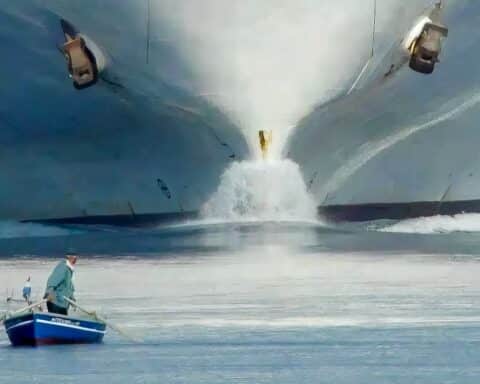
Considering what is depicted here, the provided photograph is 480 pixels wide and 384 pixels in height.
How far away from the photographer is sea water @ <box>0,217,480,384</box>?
119 ft

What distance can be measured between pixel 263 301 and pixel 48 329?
21.9ft

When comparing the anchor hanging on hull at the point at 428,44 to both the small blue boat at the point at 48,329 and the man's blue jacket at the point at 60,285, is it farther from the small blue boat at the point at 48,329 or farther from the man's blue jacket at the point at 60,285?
the man's blue jacket at the point at 60,285

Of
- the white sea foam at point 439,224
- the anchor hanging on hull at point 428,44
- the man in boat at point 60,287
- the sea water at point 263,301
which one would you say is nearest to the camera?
the sea water at point 263,301

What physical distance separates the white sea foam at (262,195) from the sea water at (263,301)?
272mm

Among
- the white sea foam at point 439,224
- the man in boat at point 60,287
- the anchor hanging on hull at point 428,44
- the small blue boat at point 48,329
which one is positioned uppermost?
the anchor hanging on hull at point 428,44

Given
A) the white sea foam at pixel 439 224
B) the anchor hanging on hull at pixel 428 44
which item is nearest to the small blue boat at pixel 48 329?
the anchor hanging on hull at pixel 428 44

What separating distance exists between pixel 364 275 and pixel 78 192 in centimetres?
Result: 529

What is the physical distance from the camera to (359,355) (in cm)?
3712

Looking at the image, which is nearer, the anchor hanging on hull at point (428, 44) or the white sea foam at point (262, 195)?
the anchor hanging on hull at point (428, 44)

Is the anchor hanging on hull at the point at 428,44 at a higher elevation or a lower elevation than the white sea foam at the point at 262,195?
higher

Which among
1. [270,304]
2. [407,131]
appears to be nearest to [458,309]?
[270,304]

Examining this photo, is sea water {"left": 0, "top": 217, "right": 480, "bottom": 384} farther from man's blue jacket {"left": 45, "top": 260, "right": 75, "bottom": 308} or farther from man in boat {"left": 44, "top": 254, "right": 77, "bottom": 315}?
man's blue jacket {"left": 45, "top": 260, "right": 75, "bottom": 308}

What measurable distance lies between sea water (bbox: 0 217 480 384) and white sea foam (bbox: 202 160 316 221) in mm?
272

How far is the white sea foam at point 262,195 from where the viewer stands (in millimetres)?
45906
